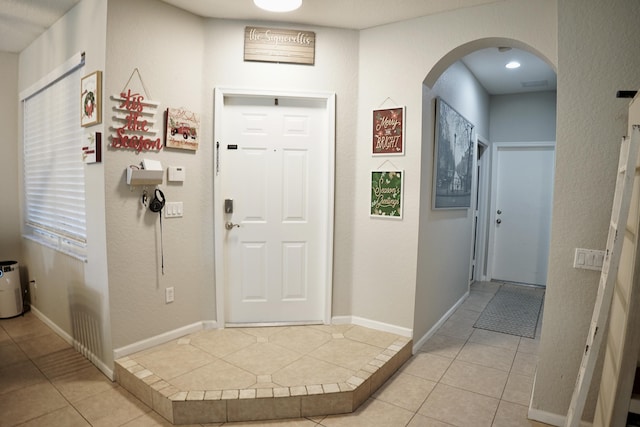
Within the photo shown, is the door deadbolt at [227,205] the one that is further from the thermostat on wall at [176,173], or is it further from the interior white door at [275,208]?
the thermostat on wall at [176,173]

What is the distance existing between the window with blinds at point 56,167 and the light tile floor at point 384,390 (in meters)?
0.83

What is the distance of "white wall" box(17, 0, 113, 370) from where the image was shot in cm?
237

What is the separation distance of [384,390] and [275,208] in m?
1.60

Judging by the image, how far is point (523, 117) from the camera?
4914mm

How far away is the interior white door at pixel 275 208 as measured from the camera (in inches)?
116

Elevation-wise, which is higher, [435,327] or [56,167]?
[56,167]

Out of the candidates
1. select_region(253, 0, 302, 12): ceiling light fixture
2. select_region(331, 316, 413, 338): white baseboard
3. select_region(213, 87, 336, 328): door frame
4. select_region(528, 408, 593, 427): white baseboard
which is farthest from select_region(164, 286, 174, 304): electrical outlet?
select_region(528, 408, 593, 427): white baseboard

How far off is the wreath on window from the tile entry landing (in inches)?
66.2

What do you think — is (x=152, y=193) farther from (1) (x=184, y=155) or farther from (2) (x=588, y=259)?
(2) (x=588, y=259)

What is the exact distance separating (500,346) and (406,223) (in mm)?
1380

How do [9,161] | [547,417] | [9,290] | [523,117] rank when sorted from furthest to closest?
[523,117], [9,161], [9,290], [547,417]

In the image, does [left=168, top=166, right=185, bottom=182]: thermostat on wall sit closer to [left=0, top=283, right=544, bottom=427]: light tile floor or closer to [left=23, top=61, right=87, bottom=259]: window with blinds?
[left=23, top=61, right=87, bottom=259]: window with blinds

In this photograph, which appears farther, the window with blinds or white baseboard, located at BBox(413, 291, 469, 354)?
white baseboard, located at BBox(413, 291, 469, 354)

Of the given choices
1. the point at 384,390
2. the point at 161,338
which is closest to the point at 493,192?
the point at 384,390
